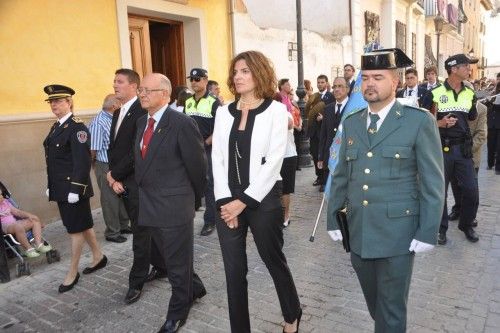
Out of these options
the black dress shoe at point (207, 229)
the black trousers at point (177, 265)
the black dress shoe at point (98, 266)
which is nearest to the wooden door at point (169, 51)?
the black dress shoe at point (207, 229)

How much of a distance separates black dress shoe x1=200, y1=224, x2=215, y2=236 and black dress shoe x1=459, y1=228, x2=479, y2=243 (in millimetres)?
3094

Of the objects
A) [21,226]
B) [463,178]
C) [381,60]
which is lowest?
[21,226]

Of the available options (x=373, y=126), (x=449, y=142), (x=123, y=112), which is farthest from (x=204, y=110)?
(x=373, y=126)

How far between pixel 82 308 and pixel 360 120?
288 centimetres

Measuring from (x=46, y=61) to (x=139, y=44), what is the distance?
2214 millimetres

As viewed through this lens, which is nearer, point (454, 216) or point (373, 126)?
point (373, 126)

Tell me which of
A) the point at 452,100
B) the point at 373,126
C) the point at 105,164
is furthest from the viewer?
the point at 105,164

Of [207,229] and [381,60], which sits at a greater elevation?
[381,60]

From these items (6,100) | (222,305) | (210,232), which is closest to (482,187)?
(210,232)

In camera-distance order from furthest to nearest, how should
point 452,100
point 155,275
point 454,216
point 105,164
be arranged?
point 454,216, point 105,164, point 452,100, point 155,275

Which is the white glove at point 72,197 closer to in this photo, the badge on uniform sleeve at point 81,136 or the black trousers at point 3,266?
the badge on uniform sleeve at point 81,136

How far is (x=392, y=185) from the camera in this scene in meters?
2.36

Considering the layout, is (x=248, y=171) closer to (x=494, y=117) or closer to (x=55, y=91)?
(x=55, y=91)

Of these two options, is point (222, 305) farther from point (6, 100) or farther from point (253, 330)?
point (6, 100)
